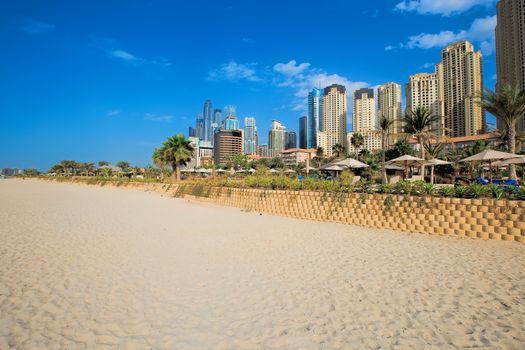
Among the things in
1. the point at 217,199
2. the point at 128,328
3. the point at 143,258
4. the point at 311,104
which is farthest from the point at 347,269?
the point at 311,104

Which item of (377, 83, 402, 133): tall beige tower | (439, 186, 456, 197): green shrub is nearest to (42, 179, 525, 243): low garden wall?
(439, 186, 456, 197): green shrub

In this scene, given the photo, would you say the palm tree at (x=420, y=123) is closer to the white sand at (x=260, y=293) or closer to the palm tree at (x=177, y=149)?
the white sand at (x=260, y=293)

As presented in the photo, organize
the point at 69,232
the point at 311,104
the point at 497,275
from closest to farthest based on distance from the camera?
the point at 497,275, the point at 69,232, the point at 311,104

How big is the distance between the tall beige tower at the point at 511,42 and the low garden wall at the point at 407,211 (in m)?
51.3

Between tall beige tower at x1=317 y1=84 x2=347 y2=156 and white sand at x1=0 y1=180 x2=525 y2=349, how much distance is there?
124984 mm

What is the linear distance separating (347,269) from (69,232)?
8.88 metres

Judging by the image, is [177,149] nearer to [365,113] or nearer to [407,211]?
[407,211]

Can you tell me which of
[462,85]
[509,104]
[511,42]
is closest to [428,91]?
[462,85]

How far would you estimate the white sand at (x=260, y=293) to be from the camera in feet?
10.4

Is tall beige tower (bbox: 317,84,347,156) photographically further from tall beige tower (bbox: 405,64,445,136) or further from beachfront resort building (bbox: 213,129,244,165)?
tall beige tower (bbox: 405,64,445,136)

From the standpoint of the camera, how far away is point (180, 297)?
420cm

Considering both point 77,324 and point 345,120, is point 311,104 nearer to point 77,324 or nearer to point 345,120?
point 345,120

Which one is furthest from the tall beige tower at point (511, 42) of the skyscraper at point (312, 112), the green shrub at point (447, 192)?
the skyscraper at point (312, 112)

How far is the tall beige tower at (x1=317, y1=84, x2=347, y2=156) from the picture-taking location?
128875 mm
